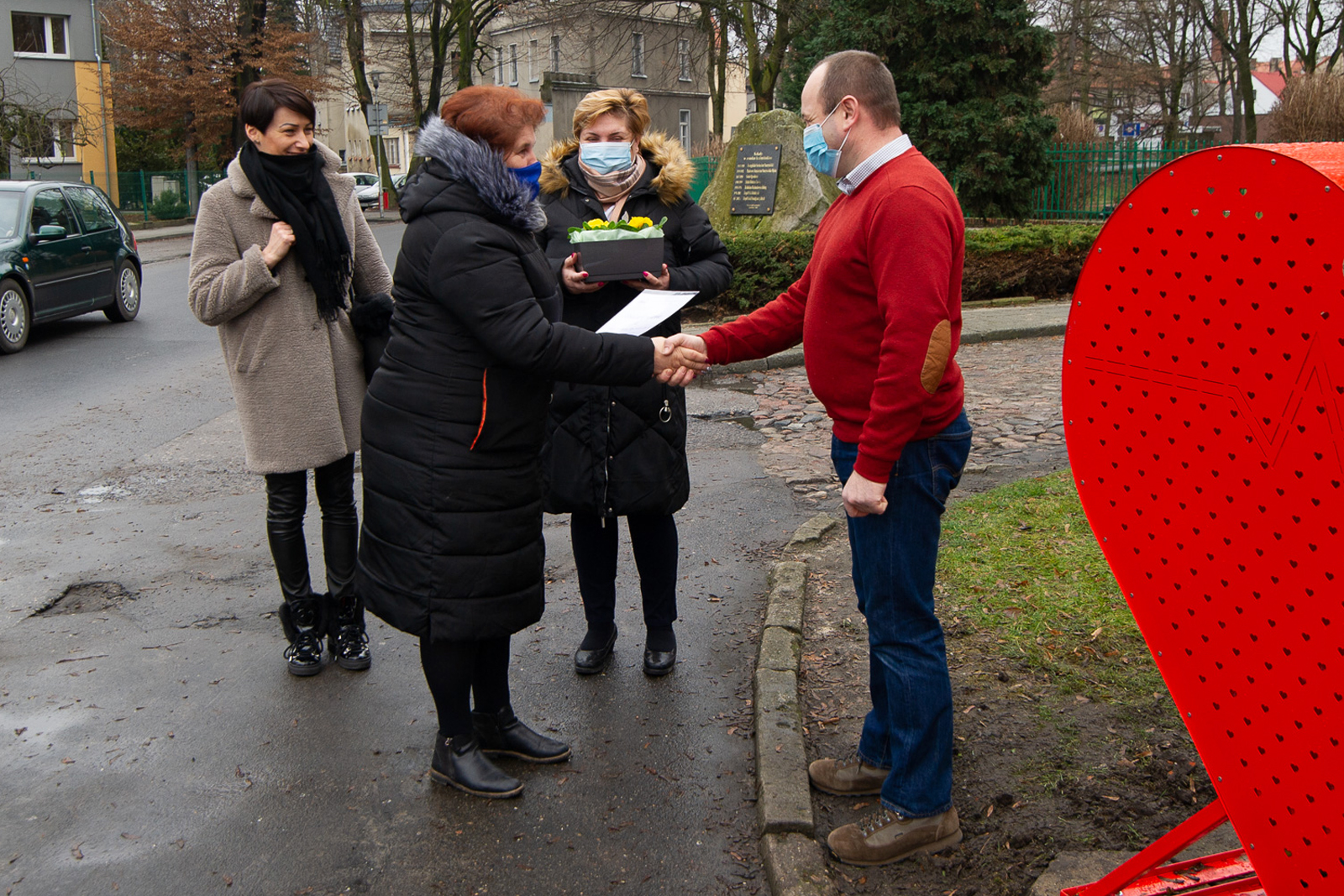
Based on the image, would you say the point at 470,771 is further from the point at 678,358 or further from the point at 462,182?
the point at 462,182

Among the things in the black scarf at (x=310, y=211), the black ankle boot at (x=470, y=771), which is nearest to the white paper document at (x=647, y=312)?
the black scarf at (x=310, y=211)

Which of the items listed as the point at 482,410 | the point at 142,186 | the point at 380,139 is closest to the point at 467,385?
the point at 482,410

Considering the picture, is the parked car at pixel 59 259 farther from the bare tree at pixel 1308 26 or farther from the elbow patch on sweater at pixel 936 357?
the bare tree at pixel 1308 26

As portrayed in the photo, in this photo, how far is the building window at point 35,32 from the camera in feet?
133

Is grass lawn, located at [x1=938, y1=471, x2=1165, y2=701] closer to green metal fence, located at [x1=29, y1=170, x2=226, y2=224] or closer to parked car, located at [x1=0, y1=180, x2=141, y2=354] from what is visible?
parked car, located at [x1=0, y1=180, x2=141, y2=354]

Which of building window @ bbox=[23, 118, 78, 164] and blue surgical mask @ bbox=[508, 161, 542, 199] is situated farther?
building window @ bbox=[23, 118, 78, 164]

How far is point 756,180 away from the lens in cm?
1448

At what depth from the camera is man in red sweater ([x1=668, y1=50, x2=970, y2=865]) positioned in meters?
2.66

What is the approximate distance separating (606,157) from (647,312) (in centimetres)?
83

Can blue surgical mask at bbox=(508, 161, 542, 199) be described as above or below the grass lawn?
above

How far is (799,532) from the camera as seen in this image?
18.7 ft

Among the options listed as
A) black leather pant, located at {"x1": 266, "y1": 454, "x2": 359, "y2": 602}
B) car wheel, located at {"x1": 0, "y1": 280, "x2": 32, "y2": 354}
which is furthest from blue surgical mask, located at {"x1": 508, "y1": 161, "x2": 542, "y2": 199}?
car wheel, located at {"x1": 0, "y1": 280, "x2": 32, "y2": 354}

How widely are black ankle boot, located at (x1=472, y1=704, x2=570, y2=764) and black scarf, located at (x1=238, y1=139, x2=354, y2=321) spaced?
158 centimetres

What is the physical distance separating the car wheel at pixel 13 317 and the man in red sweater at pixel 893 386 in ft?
36.9
